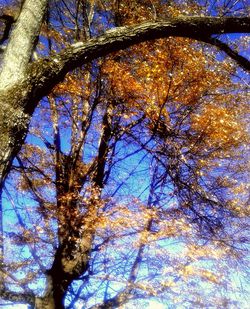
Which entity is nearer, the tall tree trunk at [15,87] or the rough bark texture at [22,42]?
the tall tree trunk at [15,87]

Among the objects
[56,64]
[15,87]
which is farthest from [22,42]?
[15,87]

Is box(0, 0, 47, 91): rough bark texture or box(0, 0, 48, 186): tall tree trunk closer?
box(0, 0, 48, 186): tall tree trunk

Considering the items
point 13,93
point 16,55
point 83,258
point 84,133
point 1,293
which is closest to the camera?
point 13,93

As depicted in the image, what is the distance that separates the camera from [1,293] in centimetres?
905

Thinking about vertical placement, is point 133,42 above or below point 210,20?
below

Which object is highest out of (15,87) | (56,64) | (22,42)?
(22,42)

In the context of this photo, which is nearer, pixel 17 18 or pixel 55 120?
pixel 17 18

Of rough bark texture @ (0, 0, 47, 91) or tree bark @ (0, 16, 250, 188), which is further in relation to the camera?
rough bark texture @ (0, 0, 47, 91)

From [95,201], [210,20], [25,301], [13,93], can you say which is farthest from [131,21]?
[25,301]

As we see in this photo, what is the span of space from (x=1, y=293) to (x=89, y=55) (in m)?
8.37

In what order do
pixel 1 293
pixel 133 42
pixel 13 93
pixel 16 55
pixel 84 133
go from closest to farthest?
pixel 13 93 → pixel 16 55 → pixel 133 42 → pixel 1 293 → pixel 84 133

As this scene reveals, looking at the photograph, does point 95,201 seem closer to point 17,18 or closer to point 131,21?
point 17,18

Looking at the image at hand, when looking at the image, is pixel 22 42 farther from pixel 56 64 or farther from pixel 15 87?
pixel 15 87

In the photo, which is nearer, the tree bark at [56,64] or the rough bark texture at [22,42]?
the tree bark at [56,64]
